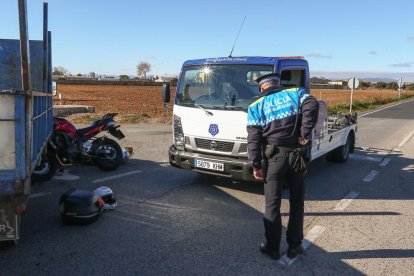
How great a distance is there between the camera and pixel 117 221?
196 inches

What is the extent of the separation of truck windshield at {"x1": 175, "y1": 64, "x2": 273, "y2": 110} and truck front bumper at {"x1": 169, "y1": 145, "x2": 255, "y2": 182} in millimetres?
789

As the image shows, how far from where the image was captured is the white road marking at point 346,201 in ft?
19.0

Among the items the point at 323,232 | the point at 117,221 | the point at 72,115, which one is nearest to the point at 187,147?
the point at 117,221

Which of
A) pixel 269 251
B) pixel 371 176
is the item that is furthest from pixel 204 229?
pixel 371 176

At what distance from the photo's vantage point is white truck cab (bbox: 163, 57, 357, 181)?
5.95 metres

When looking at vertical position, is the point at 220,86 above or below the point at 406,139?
above

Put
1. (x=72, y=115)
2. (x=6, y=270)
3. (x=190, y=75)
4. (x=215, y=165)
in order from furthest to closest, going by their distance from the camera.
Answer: (x=72, y=115), (x=190, y=75), (x=215, y=165), (x=6, y=270)

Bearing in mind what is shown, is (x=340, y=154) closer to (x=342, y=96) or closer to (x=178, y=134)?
(x=178, y=134)

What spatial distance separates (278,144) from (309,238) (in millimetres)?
1359

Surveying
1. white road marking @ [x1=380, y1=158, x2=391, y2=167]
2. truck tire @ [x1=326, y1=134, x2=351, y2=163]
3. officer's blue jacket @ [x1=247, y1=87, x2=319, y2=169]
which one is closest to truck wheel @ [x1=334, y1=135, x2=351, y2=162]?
truck tire @ [x1=326, y1=134, x2=351, y2=163]

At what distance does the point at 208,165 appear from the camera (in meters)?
6.14

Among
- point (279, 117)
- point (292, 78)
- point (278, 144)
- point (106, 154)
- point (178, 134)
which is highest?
point (292, 78)

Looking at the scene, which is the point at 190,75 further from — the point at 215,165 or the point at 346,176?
the point at 346,176

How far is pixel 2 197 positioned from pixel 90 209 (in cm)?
164
